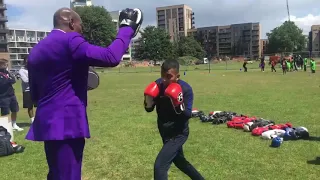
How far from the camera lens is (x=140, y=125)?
9836 millimetres

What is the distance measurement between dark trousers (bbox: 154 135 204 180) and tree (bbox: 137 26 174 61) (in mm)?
92308

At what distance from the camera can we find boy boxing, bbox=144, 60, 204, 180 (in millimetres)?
4188

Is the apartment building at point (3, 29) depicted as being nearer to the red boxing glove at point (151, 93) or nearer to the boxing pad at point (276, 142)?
the boxing pad at point (276, 142)

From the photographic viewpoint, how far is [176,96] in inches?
163

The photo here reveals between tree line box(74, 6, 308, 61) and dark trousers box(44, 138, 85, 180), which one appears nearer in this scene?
dark trousers box(44, 138, 85, 180)

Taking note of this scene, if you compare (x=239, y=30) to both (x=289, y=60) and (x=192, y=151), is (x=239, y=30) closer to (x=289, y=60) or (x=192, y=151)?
(x=289, y=60)

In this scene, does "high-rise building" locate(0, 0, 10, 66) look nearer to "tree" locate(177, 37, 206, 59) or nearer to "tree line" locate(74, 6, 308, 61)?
"tree line" locate(74, 6, 308, 61)

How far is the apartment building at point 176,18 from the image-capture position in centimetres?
17775

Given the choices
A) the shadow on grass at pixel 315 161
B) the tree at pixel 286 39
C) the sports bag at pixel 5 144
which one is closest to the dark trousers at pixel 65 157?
the shadow on grass at pixel 315 161

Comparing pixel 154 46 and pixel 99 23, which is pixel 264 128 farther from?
pixel 154 46

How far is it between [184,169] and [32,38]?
6265 inches

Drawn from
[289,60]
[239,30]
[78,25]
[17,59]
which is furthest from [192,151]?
A: [239,30]

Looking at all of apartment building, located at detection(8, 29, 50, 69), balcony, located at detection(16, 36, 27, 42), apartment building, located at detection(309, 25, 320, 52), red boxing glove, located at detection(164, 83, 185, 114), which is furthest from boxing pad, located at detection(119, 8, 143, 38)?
apartment building, located at detection(309, 25, 320, 52)

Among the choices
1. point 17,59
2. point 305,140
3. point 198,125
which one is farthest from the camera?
point 17,59
